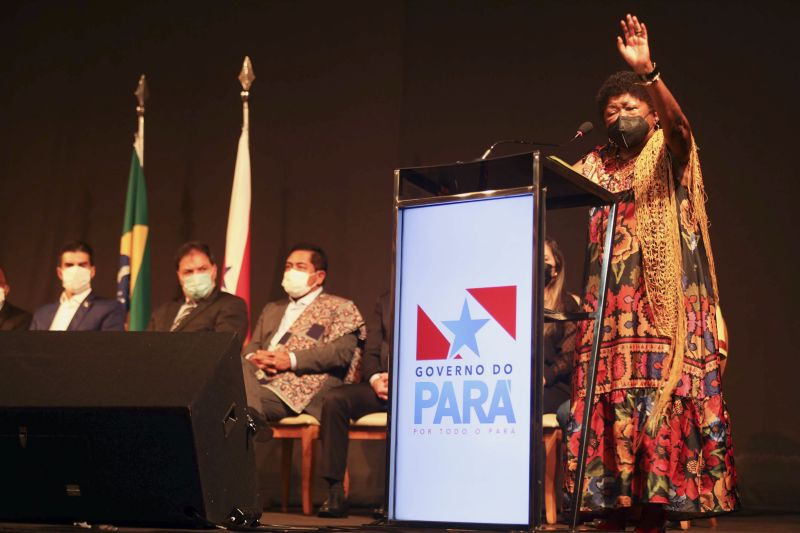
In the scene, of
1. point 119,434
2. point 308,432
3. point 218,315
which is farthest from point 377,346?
point 119,434

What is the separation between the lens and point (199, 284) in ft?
15.8

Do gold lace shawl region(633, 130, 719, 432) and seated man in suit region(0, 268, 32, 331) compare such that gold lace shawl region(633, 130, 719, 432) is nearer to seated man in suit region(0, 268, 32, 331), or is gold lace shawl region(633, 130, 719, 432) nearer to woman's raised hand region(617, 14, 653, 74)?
woman's raised hand region(617, 14, 653, 74)

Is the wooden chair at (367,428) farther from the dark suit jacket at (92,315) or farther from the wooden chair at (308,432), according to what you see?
the dark suit jacket at (92,315)

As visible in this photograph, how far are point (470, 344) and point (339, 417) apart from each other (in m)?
2.38

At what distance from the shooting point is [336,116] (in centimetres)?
549

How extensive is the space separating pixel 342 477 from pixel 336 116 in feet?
7.07

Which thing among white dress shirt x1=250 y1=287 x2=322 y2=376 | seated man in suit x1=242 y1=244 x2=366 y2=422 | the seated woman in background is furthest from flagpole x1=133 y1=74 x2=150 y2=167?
the seated woman in background

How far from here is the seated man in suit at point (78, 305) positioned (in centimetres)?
496

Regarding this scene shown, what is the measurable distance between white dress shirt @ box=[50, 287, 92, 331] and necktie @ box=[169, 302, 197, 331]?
58cm

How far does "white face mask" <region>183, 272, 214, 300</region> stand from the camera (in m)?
4.80

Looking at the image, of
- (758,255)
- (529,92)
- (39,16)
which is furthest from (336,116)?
(758,255)

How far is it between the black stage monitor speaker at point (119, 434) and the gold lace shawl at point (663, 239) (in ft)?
3.41

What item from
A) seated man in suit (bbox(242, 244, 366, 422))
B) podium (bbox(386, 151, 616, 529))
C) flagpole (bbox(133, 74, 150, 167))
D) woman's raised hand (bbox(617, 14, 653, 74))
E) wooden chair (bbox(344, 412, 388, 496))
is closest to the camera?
podium (bbox(386, 151, 616, 529))

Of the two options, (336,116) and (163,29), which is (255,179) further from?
(163,29)
